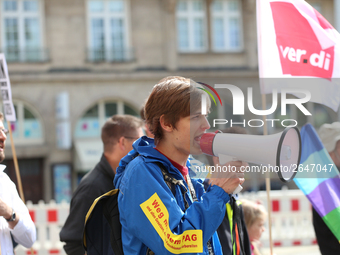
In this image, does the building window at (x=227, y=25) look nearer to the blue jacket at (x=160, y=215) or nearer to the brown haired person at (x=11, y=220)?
the brown haired person at (x=11, y=220)

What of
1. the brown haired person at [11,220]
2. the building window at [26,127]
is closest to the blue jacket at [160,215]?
the brown haired person at [11,220]

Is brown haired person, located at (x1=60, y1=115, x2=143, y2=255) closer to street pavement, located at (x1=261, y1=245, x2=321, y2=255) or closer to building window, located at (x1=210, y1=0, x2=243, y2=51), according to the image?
street pavement, located at (x1=261, y1=245, x2=321, y2=255)

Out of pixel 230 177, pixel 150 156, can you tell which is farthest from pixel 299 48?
pixel 150 156

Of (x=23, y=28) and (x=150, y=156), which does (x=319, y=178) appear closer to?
(x=150, y=156)

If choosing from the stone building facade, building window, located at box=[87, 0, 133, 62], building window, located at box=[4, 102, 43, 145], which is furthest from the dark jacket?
building window, located at box=[87, 0, 133, 62]

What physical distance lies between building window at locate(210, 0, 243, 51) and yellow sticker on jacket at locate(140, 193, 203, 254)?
45.8 ft

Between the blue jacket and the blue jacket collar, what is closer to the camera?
the blue jacket

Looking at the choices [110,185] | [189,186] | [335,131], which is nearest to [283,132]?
[189,186]

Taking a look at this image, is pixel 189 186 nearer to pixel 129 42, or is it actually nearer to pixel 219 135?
pixel 219 135

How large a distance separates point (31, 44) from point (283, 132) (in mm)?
13641

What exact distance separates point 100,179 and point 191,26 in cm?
1258

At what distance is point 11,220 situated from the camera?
110 inches

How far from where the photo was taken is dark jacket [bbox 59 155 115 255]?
3.08 metres

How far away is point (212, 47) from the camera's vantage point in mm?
15219
